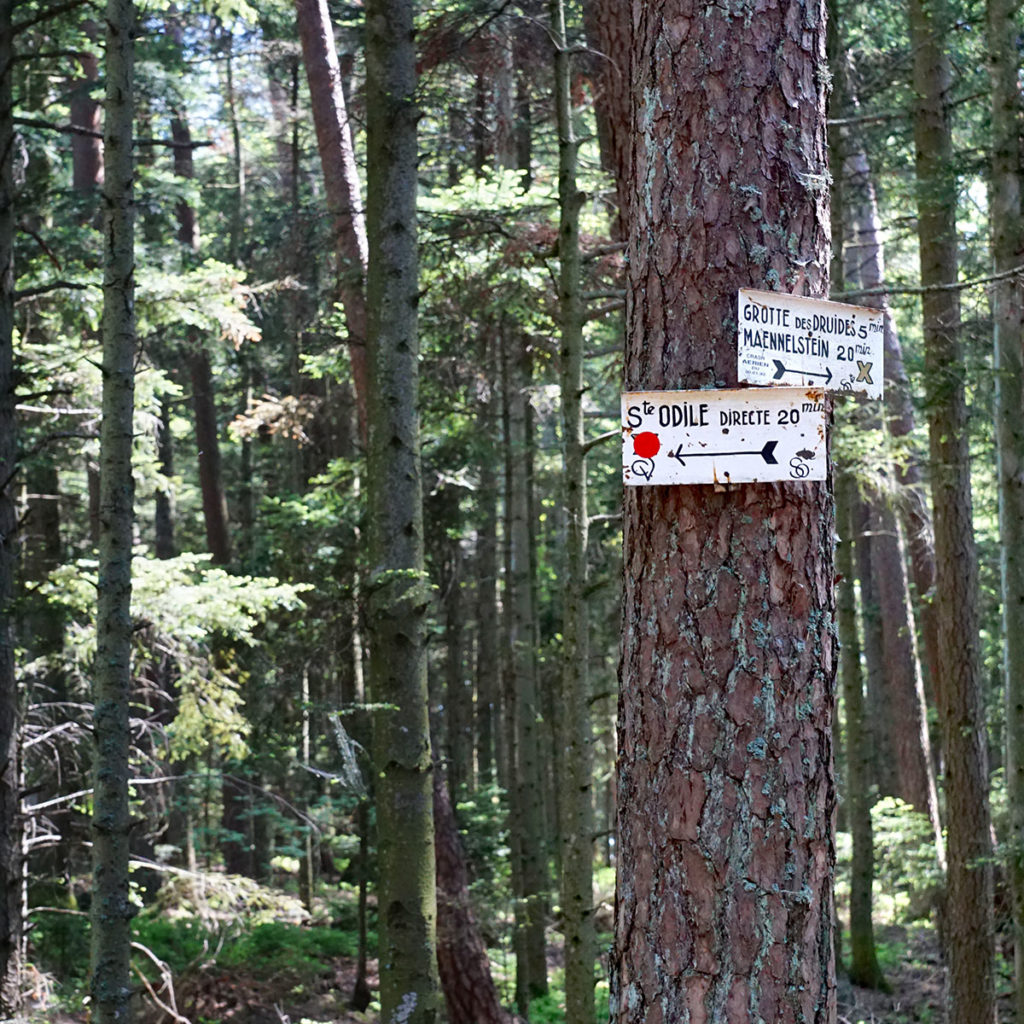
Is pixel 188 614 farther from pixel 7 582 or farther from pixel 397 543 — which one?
pixel 397 543

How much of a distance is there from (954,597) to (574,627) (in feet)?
13.7

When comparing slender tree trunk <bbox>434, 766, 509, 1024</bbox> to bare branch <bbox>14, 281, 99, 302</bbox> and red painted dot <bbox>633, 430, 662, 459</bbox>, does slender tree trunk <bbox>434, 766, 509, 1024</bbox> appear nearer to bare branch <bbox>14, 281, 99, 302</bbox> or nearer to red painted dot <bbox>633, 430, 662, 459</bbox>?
bare branch <bbox>14, 281, 99, 302</bbox>

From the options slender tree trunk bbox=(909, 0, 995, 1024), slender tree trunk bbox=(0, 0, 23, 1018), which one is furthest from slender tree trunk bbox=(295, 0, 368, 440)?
slender tree trunk bbox=(909, 0, 995, 1024)

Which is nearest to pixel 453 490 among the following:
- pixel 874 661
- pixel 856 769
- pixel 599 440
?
pixel 856 769

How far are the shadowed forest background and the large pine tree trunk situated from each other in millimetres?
78

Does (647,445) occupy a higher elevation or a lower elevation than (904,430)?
lower

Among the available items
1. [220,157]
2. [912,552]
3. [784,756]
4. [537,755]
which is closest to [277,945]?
[537,755]

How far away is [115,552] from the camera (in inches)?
236

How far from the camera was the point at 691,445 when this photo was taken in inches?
95.5

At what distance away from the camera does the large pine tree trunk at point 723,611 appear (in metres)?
2.33

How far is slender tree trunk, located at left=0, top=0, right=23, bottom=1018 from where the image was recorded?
23.3 ft

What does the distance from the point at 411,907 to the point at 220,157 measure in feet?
84.3

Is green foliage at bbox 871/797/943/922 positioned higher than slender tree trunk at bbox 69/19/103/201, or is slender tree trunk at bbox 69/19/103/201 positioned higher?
slender tree trunk at bbox 69/19/103/201

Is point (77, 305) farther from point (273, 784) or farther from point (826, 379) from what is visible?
point (273, 784)
